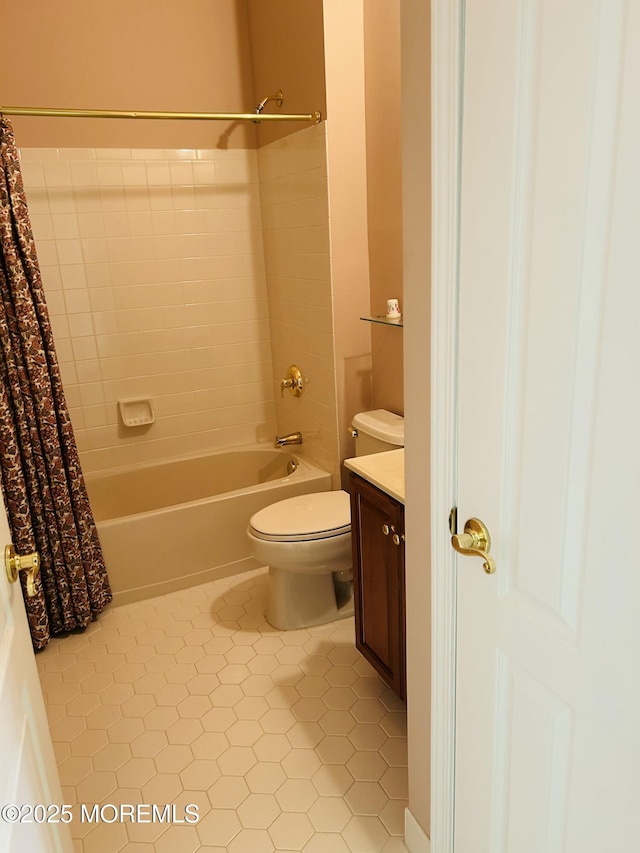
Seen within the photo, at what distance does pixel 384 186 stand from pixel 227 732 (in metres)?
2.09

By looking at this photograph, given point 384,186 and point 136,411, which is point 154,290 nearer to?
point 136,411

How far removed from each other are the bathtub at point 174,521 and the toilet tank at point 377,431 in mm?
427

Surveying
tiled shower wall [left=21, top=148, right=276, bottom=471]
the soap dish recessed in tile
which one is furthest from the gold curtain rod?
the soap dish recessed in tile

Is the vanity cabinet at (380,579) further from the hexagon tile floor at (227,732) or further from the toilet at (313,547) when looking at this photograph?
the toilet at (313,547)

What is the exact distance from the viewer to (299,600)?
263cm

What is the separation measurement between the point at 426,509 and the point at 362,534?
0.70 meters

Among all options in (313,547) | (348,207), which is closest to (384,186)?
(348,207)

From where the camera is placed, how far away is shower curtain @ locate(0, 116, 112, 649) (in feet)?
8.04

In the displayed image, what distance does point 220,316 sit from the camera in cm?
348
